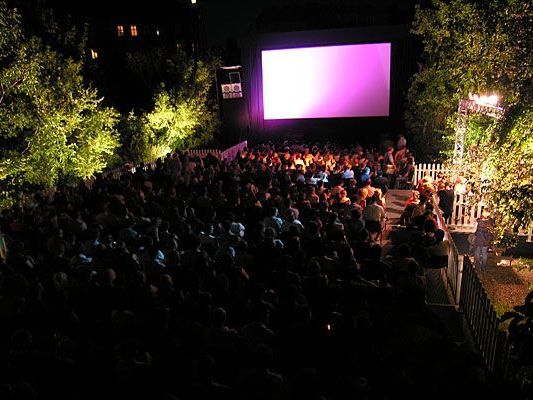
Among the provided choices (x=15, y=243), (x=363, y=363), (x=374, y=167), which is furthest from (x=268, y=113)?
(x=363, y=363)

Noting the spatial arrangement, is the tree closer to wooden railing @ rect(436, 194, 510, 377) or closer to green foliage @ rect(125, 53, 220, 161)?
wooden railing @ rect(436, 194, 510, 377)

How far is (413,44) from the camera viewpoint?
1892cm

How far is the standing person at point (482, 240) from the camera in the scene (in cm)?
827

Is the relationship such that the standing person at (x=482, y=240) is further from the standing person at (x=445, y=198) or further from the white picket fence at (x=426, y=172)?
the white picket fence at (x=426, y=172)

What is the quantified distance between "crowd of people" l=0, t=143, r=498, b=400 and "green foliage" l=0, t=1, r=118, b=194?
7.25 ft

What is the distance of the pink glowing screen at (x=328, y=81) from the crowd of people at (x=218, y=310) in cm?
1170

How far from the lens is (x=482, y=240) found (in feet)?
27.5

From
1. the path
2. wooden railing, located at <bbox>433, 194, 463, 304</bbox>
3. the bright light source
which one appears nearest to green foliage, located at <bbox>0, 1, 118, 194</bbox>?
the path

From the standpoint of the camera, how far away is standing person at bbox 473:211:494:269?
8.27 metres

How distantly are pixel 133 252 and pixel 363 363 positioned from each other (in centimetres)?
393

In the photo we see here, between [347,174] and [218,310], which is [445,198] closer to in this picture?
[347,174]

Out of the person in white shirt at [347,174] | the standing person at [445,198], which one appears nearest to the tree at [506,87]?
the standing person at [445,198]

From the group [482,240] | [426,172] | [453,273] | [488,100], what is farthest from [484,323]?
[426,172]

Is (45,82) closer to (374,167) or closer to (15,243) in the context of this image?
(15,243)
